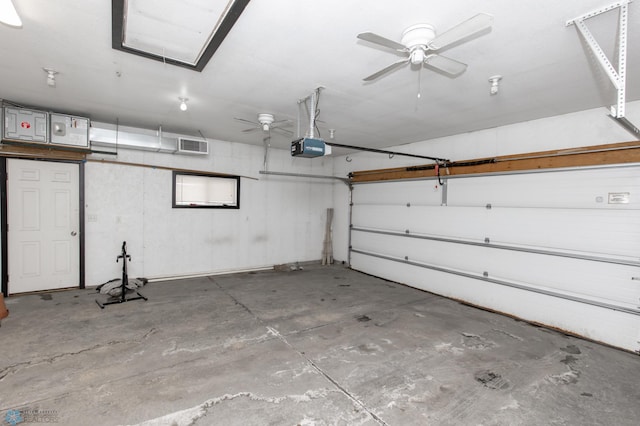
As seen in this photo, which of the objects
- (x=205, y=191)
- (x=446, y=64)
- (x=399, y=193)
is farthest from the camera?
(x=205, y=191)

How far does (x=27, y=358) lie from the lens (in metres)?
2.76

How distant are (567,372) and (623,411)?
1.67 ft

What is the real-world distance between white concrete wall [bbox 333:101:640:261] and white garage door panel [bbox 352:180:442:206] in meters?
0.43

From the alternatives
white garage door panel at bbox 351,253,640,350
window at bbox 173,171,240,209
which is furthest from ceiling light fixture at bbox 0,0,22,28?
white garage door panel at bbox 351,253,640,350

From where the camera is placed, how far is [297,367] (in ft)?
8.96

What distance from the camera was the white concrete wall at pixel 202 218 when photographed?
201 inches

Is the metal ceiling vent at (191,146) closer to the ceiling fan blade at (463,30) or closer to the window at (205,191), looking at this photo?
the window at (205,191)

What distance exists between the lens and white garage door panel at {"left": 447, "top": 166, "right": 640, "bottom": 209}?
330 cm

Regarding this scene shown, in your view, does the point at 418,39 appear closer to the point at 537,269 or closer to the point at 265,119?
the point at 265,119

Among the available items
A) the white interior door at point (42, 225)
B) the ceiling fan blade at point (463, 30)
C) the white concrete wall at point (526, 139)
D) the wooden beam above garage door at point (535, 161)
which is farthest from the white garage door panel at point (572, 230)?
the white interior door at point (42, 225)

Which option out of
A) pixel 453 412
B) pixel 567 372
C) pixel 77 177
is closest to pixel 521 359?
pixel 567 372

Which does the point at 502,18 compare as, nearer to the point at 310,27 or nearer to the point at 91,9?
the point at 310,27

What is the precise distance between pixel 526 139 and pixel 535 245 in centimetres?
152

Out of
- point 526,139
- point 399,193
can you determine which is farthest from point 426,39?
point 399,193
